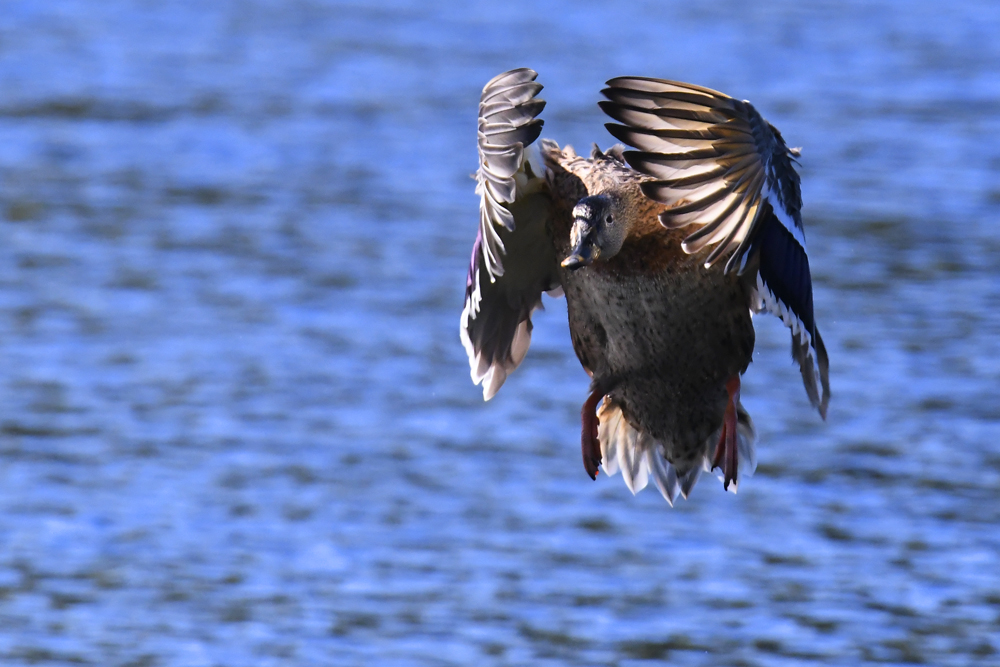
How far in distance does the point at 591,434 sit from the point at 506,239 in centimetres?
71

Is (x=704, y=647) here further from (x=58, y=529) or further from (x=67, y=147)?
(x=67, y=147)

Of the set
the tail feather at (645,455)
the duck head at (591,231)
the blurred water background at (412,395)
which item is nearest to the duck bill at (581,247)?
the duck head at (591,231)

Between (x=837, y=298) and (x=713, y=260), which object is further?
(x=837, y=298)

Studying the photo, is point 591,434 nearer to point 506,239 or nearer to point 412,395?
point 506,239

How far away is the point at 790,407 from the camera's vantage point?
991cm

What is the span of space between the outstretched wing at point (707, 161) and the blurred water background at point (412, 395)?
269 centimetres

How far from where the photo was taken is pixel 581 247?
5.38m

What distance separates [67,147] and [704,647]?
8.43m

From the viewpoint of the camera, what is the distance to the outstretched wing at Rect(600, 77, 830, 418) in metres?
4.73

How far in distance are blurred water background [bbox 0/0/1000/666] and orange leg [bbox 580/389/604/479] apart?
149 cm

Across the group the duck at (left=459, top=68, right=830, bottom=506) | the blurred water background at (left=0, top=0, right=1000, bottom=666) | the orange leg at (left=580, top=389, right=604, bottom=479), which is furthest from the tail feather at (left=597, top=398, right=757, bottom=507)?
the blurred water background at (left=0, top=0, right=1000, bottom=666)

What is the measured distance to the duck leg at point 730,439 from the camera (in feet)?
19.3

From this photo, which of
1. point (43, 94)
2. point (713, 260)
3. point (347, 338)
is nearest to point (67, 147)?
point (43, 94)

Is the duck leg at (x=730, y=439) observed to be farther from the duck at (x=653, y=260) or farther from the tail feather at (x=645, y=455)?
the tail feather at (x=645, y=455)
